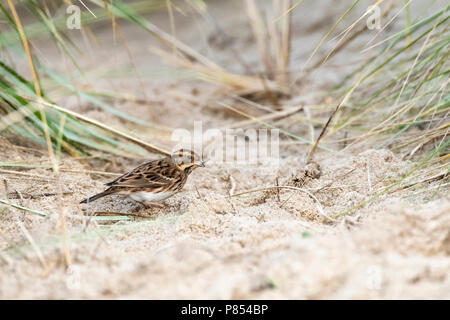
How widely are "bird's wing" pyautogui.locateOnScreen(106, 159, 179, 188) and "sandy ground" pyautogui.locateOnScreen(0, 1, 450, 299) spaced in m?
0.19

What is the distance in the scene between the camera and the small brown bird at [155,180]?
10.5 ft

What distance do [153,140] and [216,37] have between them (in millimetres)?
3134

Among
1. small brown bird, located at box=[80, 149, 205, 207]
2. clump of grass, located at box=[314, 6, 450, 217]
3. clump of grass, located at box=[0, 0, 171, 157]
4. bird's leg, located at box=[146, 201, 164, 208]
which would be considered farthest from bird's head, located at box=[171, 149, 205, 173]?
clump of grass, located at box=[314, 6, 450, 217]

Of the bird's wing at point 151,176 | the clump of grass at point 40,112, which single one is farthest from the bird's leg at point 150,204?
the clump of grass at point 40,112

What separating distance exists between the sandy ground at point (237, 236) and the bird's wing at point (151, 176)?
0.63ft

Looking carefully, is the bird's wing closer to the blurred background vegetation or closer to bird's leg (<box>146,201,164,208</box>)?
bird's leg (<box>146,201,164,208</box>)

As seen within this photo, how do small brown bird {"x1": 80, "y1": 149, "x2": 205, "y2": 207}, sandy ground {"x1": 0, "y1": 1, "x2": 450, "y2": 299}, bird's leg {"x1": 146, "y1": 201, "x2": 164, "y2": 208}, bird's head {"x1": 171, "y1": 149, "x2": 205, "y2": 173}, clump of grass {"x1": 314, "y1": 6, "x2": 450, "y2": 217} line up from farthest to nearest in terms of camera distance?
bird's head {"x1": 171, "y1": 149, "x2": 205, "y2": 173}
bird's leg {"x1": 146, "y1": 201, "x2": 164, "y2": 208}
small brown bird {"x1": 80, "y1": 149, "x2": 205, "y2": 207}
clump of grass {"x1": 314, "y1": 6, "x2": 450, "y2": 217}
sandy ground {"x1": 0, "y1": 1, "x2": 450, "y2": 299}

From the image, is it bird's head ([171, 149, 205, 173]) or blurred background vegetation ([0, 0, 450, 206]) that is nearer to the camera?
blurred background vegetation ([0, 0, 450, 206])

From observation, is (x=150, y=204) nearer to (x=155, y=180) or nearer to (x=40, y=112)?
(x=155, y=180)

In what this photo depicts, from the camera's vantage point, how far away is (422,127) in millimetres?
3754

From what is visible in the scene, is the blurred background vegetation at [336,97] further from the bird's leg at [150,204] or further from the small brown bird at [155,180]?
the bird's leg at [150,204]

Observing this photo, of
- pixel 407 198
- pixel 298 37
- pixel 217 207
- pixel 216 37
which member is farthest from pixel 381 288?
pixel 216 37

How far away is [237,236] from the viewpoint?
2477 millimetres

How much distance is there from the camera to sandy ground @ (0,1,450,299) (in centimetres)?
192
